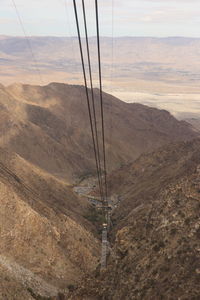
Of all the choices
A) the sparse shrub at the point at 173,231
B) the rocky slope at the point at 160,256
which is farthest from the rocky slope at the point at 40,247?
the sparse shrub at the point at 173,231

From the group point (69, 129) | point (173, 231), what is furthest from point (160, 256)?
point (69, 129)

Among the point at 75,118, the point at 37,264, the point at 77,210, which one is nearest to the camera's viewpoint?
the point at 37,264

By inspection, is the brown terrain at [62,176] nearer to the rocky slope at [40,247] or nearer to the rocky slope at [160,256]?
the rocky slope at [40,247]

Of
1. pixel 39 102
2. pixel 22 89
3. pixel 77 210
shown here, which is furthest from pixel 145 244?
pixel 22 89

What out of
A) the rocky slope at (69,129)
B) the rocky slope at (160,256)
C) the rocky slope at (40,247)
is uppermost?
the rocky slope at (160,256)

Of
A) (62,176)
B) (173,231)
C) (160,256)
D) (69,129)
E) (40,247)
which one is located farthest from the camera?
(69,129)

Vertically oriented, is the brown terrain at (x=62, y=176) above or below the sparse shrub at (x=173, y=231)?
below

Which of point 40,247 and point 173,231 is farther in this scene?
point 40,247

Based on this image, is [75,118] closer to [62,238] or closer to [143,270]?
[62,238]

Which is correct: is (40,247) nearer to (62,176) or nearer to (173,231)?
(173,231)
